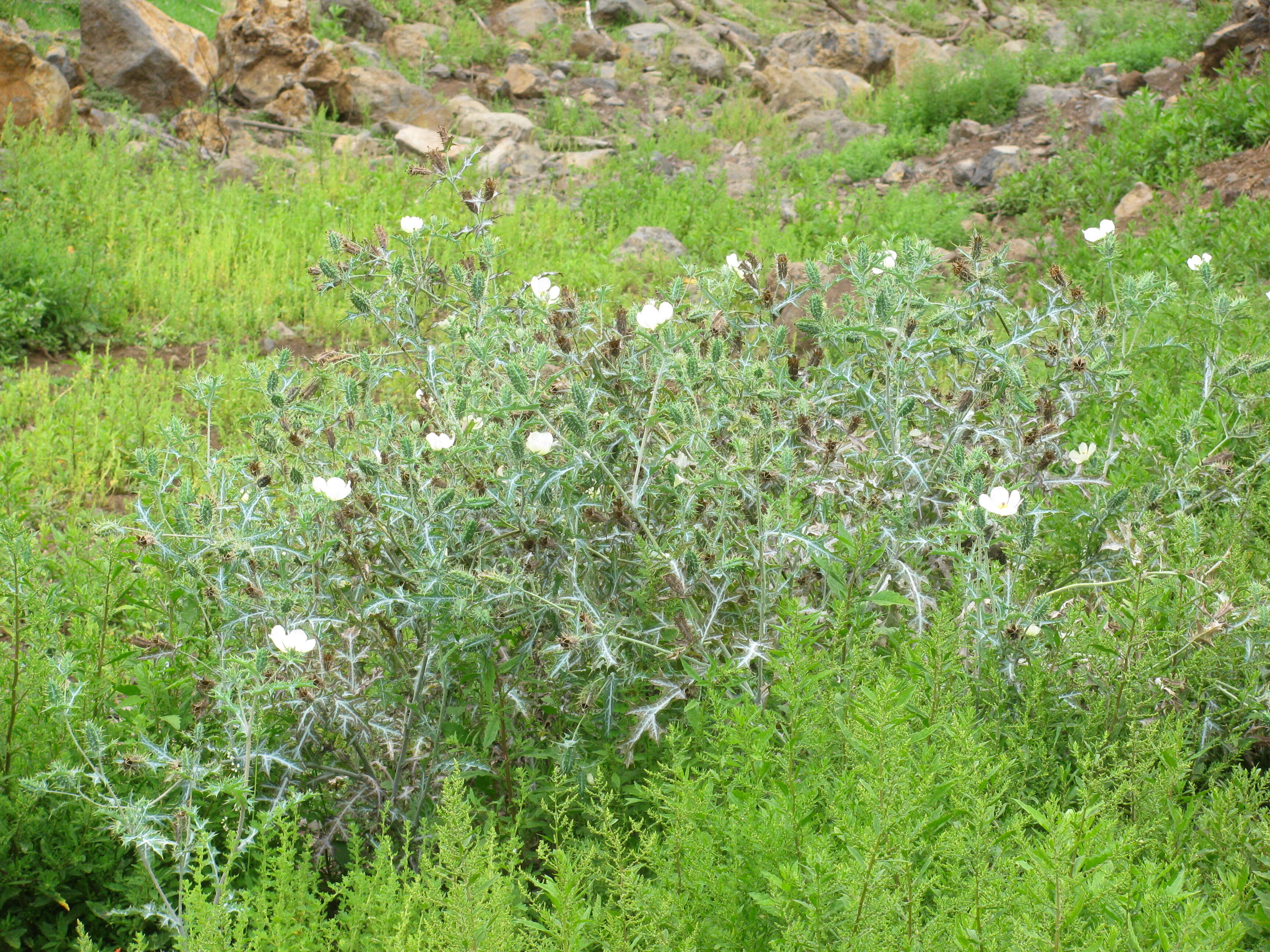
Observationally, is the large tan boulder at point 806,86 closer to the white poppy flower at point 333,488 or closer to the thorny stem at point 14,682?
the white poppy flower at point 333,488

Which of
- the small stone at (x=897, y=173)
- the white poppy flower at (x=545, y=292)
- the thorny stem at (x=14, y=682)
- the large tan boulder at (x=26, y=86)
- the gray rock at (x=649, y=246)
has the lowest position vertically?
the small stone at (x=897, y=173)

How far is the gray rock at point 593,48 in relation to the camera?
14.6 metres

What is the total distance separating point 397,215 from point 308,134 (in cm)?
277

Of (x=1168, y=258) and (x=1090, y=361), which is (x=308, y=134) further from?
(x=1090, y=361)

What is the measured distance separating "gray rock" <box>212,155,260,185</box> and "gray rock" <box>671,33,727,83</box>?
24.0ft

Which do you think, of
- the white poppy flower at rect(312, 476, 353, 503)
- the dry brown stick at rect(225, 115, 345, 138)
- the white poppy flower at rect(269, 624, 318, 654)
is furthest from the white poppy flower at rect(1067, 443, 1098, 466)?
the dry brown stick at rect(225, 115, 345, 138)

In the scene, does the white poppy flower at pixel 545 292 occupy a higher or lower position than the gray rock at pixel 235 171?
higher

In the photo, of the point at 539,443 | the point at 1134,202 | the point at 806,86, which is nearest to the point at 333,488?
the point at 539,443

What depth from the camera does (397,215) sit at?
773 cm

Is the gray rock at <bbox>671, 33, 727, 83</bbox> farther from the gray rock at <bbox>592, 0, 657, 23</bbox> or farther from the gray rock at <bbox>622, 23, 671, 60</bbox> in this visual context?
the gray rock at <bbox>592, 0, 657, 23</bbox>

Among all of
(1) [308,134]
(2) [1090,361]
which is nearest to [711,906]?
(2) [1090,361]

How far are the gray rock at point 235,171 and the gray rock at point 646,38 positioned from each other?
729 cm

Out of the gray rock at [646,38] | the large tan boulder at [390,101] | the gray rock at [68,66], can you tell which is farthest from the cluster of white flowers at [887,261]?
the gray rock at [646,38]

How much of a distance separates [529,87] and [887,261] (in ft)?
35.5
